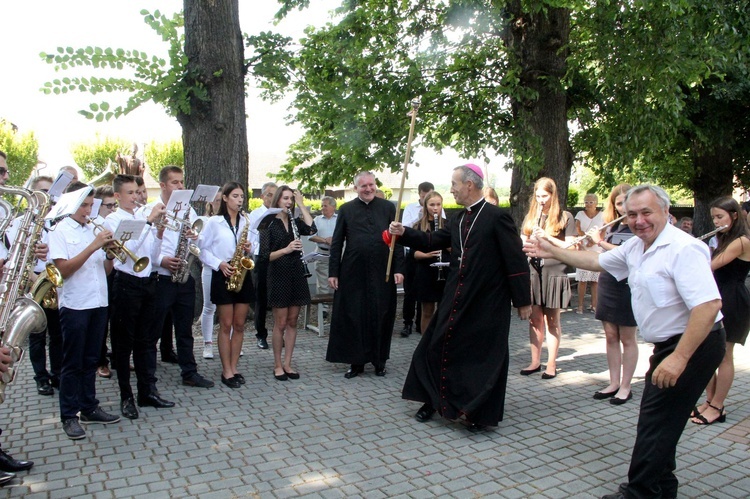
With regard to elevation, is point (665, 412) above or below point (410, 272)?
below

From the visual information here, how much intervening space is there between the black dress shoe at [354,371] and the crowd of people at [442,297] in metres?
0.03

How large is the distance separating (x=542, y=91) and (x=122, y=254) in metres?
8.81

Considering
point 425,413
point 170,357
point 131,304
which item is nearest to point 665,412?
point 425,413

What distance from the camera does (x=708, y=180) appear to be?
64.7ft

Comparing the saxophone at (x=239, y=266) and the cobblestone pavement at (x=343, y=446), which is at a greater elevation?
the saxophone at (x=239, y=266)

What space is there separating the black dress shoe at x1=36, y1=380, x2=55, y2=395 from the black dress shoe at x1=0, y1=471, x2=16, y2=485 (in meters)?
2.23

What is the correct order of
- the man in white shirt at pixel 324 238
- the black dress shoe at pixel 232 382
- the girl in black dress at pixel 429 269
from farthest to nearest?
1. the man in white shirt at pixel 324 238
2. the girl in black dress at pixel 429 269
3. the black dress shoe at pixel 232 382

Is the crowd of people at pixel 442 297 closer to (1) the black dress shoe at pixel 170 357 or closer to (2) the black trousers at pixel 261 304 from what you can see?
(1) the black dress shoe at pixel 170 357

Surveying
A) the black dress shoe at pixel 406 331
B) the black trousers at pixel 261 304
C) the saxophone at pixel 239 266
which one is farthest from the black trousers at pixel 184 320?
the black dress shoe at pixel 406 331

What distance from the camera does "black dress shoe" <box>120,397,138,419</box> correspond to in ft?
17.7

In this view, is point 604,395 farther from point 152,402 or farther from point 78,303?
point 78,303

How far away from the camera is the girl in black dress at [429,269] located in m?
8.34

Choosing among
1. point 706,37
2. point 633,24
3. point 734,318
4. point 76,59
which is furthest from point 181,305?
point 706,37

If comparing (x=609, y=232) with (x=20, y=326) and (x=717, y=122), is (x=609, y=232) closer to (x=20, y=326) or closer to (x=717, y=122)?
(x=20, y=326)
